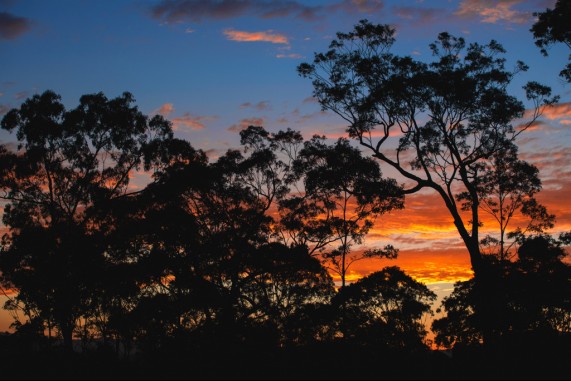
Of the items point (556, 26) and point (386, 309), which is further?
point (386, 309)

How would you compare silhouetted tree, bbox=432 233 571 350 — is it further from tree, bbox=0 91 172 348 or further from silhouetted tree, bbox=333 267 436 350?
tree, bbox=0 91 172 348

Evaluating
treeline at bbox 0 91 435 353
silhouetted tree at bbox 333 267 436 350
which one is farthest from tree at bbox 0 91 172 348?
silhouetted tree at bbox 333 267 436 350

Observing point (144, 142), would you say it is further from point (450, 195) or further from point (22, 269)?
point (450, 195)

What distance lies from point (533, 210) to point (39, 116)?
37.5 metres

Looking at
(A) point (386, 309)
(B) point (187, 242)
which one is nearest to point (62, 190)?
(B) point (187, 242)

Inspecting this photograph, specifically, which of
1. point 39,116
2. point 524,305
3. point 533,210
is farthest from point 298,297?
point 39,116

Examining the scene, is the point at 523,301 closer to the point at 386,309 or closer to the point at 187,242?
the point at 386,309

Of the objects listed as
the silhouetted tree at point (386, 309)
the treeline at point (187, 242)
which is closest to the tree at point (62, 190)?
the treeline at point (187, 242)

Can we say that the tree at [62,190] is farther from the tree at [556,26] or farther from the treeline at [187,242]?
the tree at [556,26]

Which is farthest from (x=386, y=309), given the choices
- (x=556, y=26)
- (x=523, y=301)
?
(x=556, y=26)

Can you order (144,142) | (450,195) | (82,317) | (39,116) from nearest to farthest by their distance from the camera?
(450,195) → (39,116) → (144,142) → (82,317)

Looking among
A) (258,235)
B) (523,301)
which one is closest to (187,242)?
(258,235)

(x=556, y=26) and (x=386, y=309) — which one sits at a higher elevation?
(x=556, y=26)

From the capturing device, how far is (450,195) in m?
33.2
